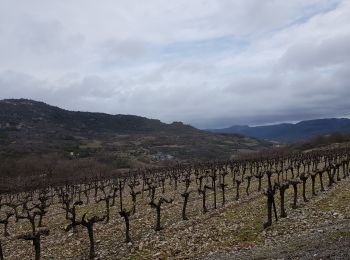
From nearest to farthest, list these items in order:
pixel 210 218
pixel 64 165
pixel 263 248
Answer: pixel 263 248 → pixel 210 218 → pixel 64 165

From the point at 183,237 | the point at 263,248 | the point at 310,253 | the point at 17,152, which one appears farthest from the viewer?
the point at 17,152

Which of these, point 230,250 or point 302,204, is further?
point 302,204

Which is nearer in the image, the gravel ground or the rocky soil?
the gravel ground

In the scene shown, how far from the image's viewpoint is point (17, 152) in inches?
6806

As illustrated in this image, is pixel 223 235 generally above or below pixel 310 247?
below

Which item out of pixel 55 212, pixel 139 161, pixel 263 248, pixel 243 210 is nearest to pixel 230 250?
pixel 263 248

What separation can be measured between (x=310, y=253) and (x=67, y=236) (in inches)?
916

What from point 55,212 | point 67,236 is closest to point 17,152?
point 55,212

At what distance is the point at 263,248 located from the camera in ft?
90.8

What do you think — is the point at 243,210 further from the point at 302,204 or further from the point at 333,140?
the point at 333,140

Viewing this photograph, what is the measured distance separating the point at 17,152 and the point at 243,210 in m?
148

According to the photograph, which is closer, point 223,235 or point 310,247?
point 310,247

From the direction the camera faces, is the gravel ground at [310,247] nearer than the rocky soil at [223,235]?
Yes

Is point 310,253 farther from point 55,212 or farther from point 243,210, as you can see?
point 55,212
